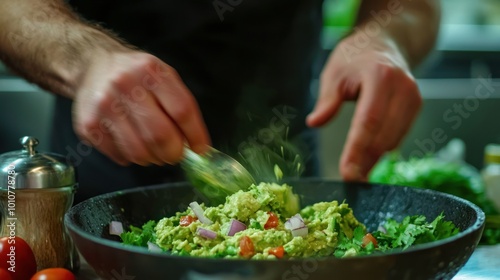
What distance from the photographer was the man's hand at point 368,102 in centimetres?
155

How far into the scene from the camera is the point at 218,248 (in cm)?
117

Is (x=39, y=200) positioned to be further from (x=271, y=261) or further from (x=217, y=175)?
(x=271, y=261)

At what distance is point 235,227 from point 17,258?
16.4 inches

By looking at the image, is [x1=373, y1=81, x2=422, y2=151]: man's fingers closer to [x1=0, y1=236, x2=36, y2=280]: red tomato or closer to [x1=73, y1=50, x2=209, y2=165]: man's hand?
[x1=73, y1=50, x2=209, y2=165]: man's hand

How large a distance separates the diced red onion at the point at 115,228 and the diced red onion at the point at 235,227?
249mm

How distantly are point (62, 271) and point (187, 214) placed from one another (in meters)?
0.29

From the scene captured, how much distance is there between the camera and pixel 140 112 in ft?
3.90

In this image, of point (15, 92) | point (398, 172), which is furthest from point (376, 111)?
point (15, 92)

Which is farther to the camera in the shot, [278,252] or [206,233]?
[206,233]

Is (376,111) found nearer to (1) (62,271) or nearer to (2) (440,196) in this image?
(2) (440,196)

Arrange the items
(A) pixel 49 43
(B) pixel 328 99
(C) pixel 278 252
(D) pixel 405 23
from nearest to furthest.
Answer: (C) pixel 278 252 → (A) pixel 49 43 → (B) pixel 328 99 → (D) pixel 405 23

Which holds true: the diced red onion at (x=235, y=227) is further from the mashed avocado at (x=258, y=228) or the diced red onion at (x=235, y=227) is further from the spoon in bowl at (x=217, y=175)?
the spoon in bowl at (x=217, y=175)

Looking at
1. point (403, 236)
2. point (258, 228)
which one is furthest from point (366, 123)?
point (258, 228)

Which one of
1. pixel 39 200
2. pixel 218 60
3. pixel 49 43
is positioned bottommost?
pixel 39 200
